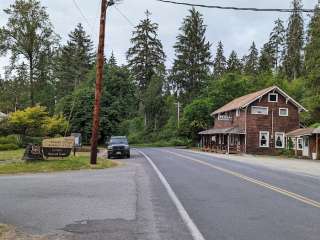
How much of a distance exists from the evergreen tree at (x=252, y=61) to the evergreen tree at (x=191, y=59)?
13.7 metres

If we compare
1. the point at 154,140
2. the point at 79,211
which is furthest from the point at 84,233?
the point at 154,140

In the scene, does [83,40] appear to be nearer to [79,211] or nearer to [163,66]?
[163,66]

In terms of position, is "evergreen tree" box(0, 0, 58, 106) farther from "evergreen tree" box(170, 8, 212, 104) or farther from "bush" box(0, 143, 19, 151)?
"evergreen tree" box(170, 8, 212, 104)

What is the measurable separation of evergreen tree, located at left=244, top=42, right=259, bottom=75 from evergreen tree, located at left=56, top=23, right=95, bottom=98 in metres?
35.1

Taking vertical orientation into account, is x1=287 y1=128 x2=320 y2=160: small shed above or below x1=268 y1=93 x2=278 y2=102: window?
below

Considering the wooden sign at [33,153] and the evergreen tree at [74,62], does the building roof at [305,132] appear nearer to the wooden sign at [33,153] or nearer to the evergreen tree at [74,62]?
the wooden sign at [33,153]

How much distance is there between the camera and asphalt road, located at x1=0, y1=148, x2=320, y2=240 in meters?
8.55

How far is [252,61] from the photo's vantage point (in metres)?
116

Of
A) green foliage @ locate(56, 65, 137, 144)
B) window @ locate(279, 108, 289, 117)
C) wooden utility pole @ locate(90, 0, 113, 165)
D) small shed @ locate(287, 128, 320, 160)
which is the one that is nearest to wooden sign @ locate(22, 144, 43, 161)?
wooden utility pole @ locate(90, 0, 113, 165)

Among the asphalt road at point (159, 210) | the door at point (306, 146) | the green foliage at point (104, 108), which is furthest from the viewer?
the door at point (306, 146)

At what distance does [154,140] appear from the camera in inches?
3728

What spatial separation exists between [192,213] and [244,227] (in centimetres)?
175

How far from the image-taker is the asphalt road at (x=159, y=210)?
8.55 metres

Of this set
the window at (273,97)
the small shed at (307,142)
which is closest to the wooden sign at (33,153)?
the small shed at (307,142)
